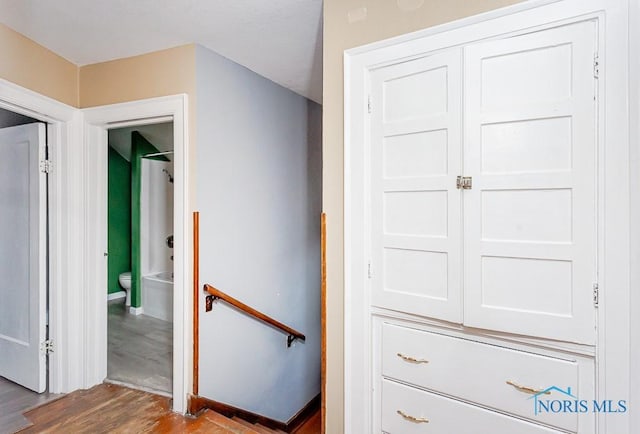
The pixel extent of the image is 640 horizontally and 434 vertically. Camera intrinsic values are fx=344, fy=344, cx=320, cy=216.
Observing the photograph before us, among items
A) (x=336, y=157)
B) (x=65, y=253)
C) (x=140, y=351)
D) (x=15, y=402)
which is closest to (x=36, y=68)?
(x=65, y=253)

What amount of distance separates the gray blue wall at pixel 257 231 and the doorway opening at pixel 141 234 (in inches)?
50.4

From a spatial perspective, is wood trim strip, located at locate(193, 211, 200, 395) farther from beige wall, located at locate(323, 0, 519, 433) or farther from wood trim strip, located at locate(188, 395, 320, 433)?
beige wall, located at locate(323, 0, 519, 433)

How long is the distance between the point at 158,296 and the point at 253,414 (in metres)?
2.18

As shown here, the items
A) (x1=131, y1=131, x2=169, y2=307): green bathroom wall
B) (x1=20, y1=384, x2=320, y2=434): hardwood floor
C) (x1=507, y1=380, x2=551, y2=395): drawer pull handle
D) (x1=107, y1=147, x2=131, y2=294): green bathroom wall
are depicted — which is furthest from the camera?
(x1=107, y1=147, x2=131, y2=294): green bathroom wall

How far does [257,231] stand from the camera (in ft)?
8.95

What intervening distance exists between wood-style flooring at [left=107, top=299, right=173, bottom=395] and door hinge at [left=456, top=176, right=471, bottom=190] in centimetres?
227

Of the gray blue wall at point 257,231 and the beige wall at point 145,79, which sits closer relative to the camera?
the beige wall at point 145,79

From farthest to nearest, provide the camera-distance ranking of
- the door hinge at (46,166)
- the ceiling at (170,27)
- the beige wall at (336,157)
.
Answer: the door hinge at (46,166), the ceiling at (170,27), the beige wall at (336,157)

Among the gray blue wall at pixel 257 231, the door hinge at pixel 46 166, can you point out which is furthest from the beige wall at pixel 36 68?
the gray blue wall at pixel 257 231

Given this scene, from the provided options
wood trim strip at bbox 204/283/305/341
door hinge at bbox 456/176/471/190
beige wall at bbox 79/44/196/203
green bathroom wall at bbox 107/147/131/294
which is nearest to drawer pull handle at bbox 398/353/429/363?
door hinge at bbox 456/176/471/190

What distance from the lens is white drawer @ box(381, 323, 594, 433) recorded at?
3.99 feet

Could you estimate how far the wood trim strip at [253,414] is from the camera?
82.7 inches

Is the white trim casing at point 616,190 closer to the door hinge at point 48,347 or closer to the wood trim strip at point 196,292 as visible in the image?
the wood trim strip at point 196,292

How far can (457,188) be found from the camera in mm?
1362
